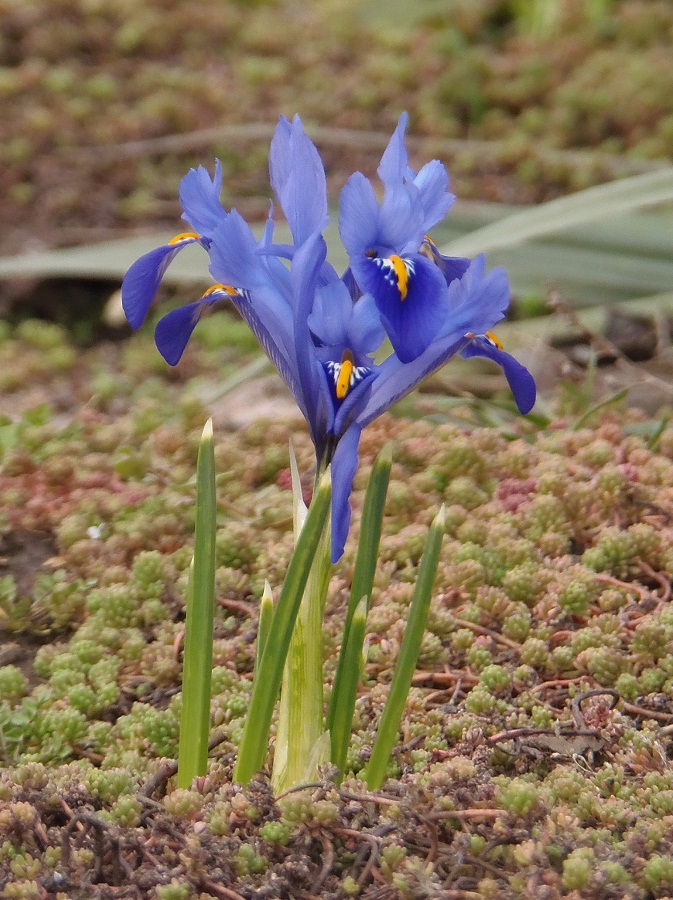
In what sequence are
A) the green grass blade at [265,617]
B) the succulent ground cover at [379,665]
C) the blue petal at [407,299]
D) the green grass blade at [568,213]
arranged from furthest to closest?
1. the green grass blade at [568,213]
2. the green grass blade at [265,617]
3. the succulent ground cover at [379,665]
4. the blue petal at [407,299]

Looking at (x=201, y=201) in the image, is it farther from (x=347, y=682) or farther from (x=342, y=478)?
(x=347, y=682)

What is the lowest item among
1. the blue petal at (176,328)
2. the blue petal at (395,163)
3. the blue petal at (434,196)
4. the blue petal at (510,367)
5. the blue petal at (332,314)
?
the blue petal at (510,367)

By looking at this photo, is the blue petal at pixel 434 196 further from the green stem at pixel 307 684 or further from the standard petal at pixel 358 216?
the green stem at pixel 307 684

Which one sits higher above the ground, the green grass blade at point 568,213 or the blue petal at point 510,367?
the blue petal at point 510,367

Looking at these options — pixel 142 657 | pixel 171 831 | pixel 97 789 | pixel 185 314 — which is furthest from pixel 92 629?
pixel 185 314

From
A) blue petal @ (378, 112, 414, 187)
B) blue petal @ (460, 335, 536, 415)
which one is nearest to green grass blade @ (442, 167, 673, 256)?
blue petal @ (460, 335, 536, 415)

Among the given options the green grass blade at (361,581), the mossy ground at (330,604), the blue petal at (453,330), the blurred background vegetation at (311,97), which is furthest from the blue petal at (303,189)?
the blurred background vegetation at (311,97)
